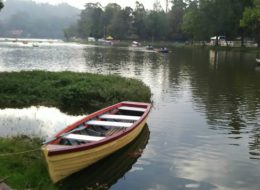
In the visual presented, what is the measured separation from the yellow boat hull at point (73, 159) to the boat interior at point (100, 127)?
500 mm

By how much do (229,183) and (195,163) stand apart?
1912 millimetres

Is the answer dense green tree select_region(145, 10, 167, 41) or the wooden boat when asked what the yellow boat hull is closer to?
the wooden boat

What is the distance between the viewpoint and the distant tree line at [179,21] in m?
106

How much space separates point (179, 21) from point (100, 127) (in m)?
149

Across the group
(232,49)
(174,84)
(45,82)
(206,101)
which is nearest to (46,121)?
(45,82)

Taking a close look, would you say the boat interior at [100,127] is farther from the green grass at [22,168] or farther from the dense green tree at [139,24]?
the dense green tree at [139,24]

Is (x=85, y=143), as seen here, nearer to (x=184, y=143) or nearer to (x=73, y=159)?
(x=73, y=159)

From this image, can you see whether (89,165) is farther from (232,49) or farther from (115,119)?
(232,49)

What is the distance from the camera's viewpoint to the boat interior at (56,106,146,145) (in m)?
13.1

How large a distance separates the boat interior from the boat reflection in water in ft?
3.06

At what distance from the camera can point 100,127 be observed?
16.2 metres

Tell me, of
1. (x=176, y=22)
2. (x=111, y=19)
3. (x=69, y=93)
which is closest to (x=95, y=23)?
(x=111, y=19)

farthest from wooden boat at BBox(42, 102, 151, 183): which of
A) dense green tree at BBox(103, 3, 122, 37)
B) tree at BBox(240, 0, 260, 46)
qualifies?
dense green tree at BBox(103, 3, 122, 37)

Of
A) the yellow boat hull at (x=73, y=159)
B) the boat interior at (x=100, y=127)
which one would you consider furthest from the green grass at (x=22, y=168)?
the boat interior at (x=100, y=127)
